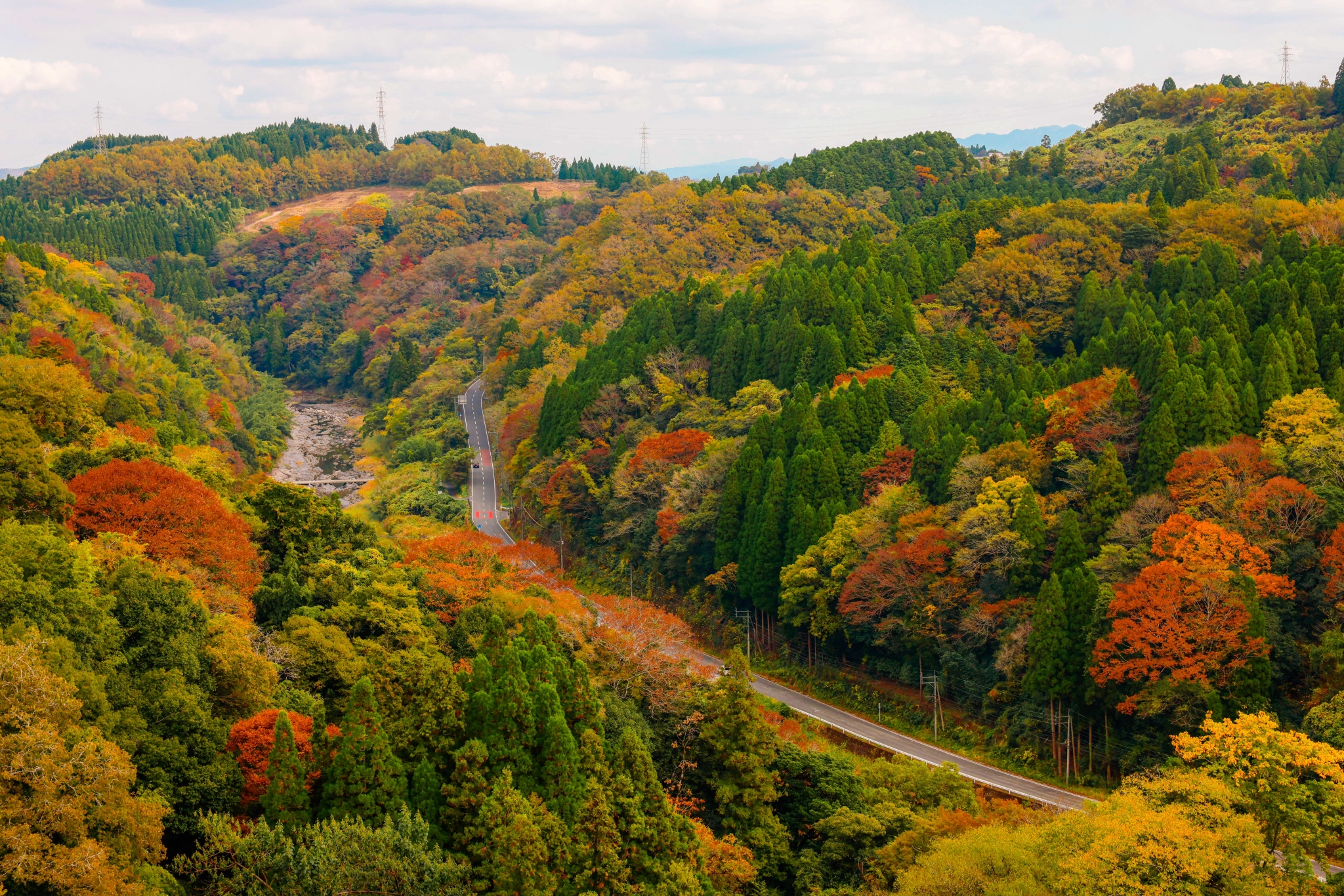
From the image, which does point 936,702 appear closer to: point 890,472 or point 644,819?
point 890,472

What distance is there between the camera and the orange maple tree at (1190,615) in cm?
3875

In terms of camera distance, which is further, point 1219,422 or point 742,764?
point 1219,422

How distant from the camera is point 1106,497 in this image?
4691 cm

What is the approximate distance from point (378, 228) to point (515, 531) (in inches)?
3956

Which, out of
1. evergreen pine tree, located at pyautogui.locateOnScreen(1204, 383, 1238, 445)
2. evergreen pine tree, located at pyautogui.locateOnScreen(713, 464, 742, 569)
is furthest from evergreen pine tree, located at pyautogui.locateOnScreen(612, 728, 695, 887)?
evergreen pine tree, located at pyautogui.locateOnScreen(713, 464, 742, 569)

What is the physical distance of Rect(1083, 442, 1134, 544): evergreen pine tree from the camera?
154 ft

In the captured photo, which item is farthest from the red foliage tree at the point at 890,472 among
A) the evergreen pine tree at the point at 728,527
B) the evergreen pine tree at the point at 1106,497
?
the evergreen pine tree at the point at 1106,497

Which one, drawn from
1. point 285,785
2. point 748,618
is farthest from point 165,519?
point 748,618

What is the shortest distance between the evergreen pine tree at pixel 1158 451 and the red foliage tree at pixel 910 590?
7.57m

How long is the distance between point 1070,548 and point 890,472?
40.1 feet

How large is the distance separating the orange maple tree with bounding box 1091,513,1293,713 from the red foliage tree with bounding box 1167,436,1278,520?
7.83 ft

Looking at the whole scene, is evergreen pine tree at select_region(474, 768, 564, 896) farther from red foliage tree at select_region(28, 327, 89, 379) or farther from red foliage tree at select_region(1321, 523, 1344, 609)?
red foliage tree at select_region(28, 327, 89, 379)

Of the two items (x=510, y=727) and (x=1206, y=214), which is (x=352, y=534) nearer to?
(x=510, y=727)

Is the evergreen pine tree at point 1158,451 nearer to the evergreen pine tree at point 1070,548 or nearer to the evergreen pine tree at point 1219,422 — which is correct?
the evergreen pine tree at point 1219,422
